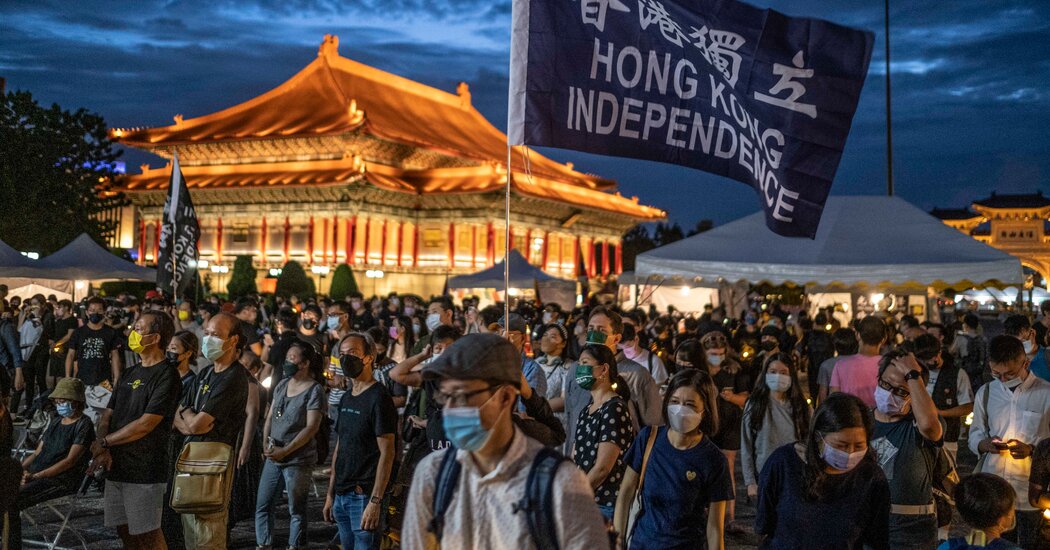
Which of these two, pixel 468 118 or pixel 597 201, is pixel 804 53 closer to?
pixel 597 201

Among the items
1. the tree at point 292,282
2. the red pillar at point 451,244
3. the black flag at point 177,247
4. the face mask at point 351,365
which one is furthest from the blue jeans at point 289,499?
the red pillar at point 451,244

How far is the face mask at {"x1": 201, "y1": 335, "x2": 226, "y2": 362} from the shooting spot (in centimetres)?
582

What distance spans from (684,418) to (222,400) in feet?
9.74

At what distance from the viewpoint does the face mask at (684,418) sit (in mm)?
4211

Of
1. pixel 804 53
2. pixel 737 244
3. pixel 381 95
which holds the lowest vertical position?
pixel 737 244

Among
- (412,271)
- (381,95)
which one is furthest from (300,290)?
(381,95)

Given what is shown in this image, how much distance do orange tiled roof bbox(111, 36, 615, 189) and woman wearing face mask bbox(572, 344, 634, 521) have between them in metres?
40.6

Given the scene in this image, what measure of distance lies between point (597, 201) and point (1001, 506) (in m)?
53.2

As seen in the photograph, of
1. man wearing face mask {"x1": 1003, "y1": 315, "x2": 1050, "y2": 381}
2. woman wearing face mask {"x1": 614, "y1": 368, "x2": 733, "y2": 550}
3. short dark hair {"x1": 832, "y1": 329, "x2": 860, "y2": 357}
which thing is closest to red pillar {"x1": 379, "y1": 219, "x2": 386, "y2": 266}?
short dark hair {"x1": 832, "y1": 329, "x2": 860, "y2": 357}

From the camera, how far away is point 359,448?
565cm

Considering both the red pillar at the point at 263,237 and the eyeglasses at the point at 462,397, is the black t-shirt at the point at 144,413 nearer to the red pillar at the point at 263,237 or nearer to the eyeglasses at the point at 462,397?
the eyeglasses at the point at 462,397

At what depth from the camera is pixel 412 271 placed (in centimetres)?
4931

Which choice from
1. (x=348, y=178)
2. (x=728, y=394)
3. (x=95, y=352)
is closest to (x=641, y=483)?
(x=728, y=394)

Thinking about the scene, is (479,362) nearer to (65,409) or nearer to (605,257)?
(65,409)
